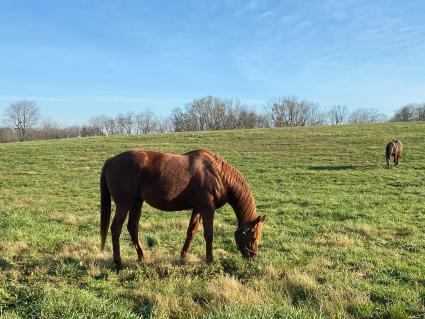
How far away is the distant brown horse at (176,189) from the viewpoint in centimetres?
666

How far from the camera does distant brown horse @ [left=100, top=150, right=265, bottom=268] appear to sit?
21.8ft

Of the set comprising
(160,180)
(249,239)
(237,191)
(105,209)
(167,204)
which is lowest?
(249,239)

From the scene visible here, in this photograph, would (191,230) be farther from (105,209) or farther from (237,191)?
(105,209)

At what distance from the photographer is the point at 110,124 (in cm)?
12156

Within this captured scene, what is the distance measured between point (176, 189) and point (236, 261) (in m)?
1.55

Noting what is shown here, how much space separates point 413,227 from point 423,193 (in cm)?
633

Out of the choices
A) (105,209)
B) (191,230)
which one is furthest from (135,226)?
(191,230)

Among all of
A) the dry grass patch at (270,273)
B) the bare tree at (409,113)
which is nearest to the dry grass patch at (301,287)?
the dry grass patch at (270,273)

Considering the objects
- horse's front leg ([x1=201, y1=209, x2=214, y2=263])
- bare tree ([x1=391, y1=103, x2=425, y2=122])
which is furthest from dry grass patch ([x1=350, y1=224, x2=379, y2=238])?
bare tree ([x1=391, y1=103, x2=425, y2=122])

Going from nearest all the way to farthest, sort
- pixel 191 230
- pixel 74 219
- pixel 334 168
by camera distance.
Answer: pixel 191 230
pixel 74 219
pixel 334 168

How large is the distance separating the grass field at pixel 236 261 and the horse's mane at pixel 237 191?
793mm

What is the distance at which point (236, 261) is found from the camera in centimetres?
664

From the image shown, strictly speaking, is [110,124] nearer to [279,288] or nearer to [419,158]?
[419,158]

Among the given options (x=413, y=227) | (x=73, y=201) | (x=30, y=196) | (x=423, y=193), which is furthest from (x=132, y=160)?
(x=423, y=193)
